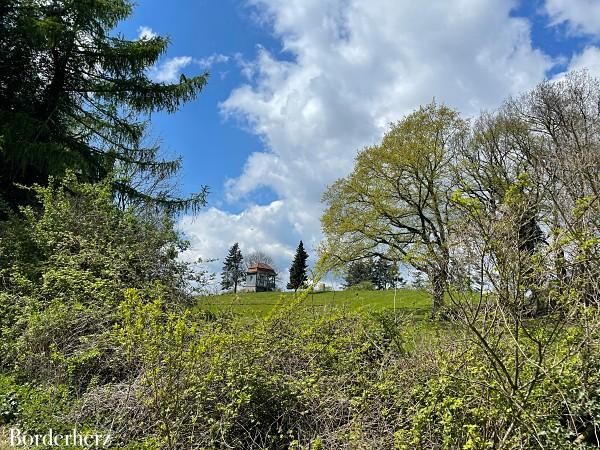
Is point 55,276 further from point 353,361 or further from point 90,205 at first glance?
point 353,361

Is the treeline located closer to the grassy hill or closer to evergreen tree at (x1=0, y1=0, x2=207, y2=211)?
the grassy hill

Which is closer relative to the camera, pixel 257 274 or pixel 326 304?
pixel 326 304

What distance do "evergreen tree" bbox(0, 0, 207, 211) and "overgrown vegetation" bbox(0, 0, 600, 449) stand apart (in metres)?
0.05

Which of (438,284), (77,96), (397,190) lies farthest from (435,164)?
(438,284)

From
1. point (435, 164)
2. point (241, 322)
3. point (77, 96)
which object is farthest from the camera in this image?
point (435, 164)

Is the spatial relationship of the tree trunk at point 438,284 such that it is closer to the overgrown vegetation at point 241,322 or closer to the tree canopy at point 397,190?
the overgrown vegetation at point 241,322

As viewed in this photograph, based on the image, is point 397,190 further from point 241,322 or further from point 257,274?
point 257,274

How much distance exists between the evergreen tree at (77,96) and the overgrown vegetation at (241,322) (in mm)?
54

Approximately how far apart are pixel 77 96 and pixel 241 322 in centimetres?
948

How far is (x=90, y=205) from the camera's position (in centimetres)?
926

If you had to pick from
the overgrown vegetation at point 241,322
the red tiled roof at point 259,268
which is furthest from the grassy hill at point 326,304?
the red tiled roof at point 259,268

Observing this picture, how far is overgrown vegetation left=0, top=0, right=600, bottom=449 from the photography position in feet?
12.1

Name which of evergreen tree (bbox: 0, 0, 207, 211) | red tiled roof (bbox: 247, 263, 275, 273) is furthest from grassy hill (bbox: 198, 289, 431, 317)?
red tiled roof (bbox: 247, 263, 275, 273)

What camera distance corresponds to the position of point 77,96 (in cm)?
1284
